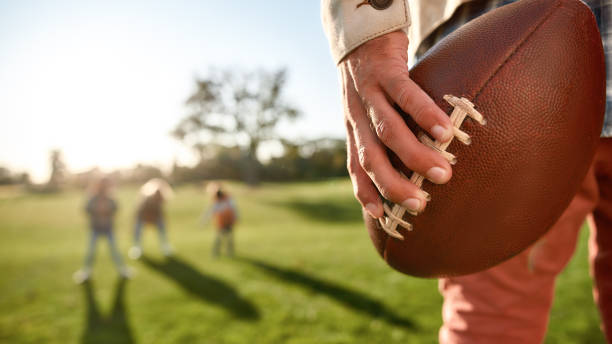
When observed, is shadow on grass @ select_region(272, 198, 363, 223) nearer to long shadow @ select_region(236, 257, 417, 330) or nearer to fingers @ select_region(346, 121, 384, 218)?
long shadow @ select_region(236, 257, 417, 330)

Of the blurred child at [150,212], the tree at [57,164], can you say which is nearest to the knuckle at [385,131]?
the blurred child at [150,212]

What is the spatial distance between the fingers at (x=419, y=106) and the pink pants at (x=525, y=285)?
1.96 feet

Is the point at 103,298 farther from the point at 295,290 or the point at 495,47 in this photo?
the point at 495,47

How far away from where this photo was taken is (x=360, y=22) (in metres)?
0.95

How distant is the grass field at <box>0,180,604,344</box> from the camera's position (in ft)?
11.0

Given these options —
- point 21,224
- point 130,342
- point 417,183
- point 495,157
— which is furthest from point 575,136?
point 21,224

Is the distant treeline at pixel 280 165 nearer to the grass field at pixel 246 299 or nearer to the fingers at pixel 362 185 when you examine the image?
the grass field at pixel 246 299

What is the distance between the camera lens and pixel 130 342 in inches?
146

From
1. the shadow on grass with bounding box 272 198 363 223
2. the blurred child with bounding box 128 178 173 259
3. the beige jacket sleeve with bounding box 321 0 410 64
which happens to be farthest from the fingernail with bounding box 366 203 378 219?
the shadow on grass with bounding box 272 198 363 223

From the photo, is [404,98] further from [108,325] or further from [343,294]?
[108,325]

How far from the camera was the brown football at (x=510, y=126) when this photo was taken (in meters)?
0.89

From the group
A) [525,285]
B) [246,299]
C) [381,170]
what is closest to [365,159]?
[381,170]

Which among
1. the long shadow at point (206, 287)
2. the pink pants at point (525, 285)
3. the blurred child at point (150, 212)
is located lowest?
the long shadow at point (206, 287)

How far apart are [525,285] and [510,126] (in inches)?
22.0
